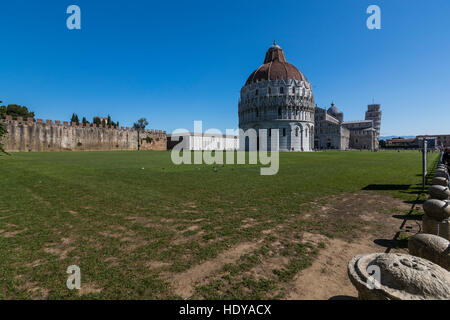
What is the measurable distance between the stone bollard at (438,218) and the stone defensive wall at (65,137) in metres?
59.9

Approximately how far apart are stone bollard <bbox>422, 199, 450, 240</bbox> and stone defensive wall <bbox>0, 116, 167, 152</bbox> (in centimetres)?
5987

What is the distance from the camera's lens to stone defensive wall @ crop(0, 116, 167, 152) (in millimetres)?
46534

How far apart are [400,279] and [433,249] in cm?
137

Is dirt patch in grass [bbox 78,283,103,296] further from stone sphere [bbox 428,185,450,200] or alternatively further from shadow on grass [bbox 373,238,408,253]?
stone sphere [bbox 428,185,450,200]

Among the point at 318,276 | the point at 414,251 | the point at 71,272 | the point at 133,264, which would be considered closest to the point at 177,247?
the point at 133,264

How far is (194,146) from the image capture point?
80.2 meters

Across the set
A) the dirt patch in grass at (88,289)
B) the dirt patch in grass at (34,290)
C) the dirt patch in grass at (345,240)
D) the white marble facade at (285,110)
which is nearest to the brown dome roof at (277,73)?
the white marble facade at (285,110)

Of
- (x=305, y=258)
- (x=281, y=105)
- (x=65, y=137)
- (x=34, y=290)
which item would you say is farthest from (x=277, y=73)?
(x=34, y=290)

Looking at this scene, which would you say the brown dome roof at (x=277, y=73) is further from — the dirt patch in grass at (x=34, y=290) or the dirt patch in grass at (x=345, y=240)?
the dirt patch in grass at (x=34, y=290)

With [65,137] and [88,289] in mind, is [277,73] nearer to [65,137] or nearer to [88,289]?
[65,137]

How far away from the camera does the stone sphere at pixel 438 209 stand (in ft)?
13.7

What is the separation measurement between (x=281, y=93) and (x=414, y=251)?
63285mm

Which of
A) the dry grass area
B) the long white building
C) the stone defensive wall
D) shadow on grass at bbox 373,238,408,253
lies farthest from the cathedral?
shadow on grass at bbox 373,238,408,253

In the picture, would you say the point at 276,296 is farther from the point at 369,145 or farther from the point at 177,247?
the point at 369,145
